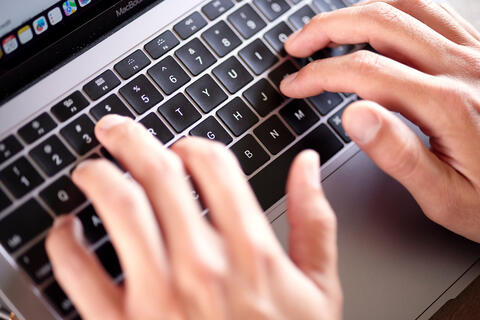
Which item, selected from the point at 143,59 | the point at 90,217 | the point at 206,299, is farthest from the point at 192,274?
the point at 143,59

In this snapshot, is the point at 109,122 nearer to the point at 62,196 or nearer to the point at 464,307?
the point at 62,196

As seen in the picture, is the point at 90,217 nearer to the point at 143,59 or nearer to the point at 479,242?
the point at 143,59

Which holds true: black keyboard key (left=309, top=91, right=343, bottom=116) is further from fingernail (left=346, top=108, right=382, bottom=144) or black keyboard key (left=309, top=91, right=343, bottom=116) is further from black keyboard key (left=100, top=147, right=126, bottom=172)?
black keyboard key (left=100, top=147, right=126, bottom=172)

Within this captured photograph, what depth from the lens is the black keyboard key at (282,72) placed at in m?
0.58

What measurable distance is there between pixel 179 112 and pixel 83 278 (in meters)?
0.21

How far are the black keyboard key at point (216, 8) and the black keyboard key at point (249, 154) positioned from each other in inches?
6.0

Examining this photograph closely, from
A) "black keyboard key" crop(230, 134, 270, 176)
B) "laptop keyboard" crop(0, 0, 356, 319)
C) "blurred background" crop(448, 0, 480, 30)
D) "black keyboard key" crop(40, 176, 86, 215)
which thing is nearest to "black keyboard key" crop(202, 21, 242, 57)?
"laptop keyboard" crop(0, 0, 356, 319)

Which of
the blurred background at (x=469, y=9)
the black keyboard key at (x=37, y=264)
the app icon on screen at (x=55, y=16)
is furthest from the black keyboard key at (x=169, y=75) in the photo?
the blurred background at (x=469, y=9)

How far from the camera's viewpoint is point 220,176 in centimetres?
41

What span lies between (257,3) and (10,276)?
0.40 m

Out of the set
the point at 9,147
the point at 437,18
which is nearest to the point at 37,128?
the point at 9,147

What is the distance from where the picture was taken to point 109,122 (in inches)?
18.9

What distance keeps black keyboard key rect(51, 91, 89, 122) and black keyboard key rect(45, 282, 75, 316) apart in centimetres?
17

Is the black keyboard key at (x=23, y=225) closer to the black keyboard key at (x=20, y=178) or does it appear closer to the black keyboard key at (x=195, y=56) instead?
the black keyboard key at (x=20, y=178)
